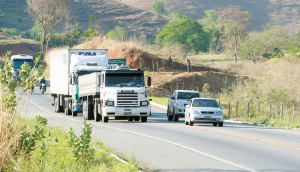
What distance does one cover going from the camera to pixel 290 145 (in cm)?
2455

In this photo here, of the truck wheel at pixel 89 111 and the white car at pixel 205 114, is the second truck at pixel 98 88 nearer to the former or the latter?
the truck wheel at pixel 89 111

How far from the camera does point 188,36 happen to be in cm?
18512

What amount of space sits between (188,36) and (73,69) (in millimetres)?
142449

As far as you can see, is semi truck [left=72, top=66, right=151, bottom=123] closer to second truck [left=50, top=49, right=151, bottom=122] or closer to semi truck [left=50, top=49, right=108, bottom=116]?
second truck [left=50, top=49, right=151, bottom=122]

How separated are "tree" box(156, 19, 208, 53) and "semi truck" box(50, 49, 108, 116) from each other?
132m

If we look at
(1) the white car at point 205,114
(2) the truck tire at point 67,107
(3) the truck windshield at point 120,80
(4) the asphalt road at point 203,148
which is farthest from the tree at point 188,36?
(4) the asphalt road at point 203,148

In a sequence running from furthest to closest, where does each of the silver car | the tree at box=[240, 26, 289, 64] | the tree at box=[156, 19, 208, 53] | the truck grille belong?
the tree at box=[156, 19, 208, 53] → the tree at box=[240, 26, 289, 64] → the silver car → the truck grille

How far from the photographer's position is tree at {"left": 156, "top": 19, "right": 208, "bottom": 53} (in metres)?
182

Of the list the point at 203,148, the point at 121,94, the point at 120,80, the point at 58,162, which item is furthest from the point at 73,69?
the point at 58,162

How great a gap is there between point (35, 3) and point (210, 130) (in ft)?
372

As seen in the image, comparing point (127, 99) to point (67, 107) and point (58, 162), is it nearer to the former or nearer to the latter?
point (67, 107)

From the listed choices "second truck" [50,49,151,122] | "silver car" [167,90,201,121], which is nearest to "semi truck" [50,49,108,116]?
"second truck" [50,49,151,122]

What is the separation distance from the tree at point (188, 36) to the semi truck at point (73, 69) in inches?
5202

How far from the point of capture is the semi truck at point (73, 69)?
42844 mm
